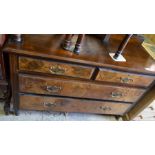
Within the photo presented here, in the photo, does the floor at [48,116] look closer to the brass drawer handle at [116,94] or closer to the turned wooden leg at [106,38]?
the brass drawer handle at [116,94]

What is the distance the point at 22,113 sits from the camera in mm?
1392

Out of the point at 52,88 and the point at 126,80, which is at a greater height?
the point at 126,80

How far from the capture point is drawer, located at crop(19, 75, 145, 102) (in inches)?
40.9

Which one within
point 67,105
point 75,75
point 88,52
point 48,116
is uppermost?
point 88,52

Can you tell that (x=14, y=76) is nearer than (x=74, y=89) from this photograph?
Yes

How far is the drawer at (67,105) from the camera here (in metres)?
1.20

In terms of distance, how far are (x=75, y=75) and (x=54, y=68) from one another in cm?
14

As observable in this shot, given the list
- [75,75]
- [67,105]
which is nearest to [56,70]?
[75,75]

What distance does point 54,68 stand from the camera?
0.96 metres

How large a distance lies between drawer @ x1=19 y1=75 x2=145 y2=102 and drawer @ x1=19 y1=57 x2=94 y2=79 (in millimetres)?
63

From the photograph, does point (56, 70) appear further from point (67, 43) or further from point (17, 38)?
point (17, 38)
